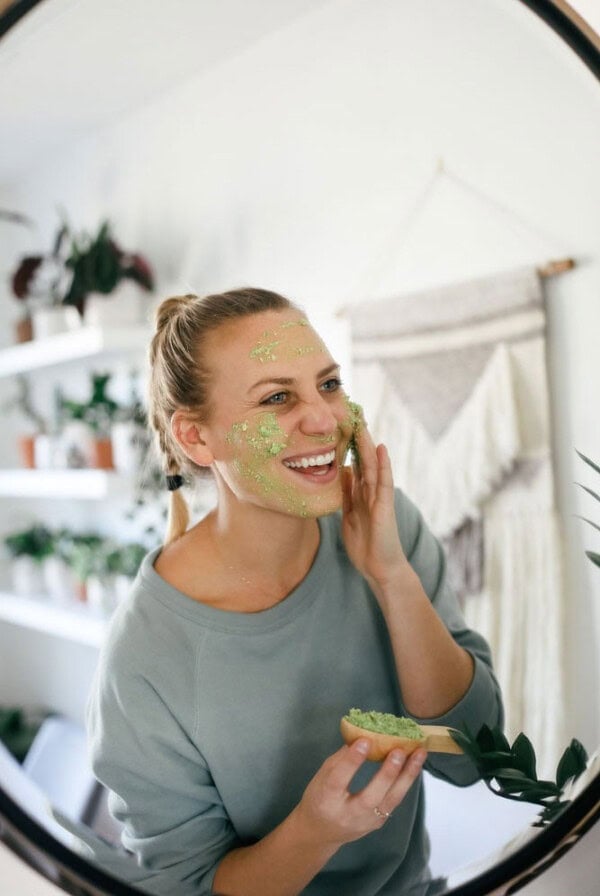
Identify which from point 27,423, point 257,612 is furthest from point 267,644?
point 27,423

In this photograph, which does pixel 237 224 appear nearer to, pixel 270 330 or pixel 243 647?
pixel 270 330

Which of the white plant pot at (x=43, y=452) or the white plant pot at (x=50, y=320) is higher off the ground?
the white plant pot at (x=50, y=320)

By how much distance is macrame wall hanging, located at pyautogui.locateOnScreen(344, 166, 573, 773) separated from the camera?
529 millimetres

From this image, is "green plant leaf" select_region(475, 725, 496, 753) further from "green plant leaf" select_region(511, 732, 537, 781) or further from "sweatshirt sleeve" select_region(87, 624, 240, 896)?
"sweatshirt sleeve" select_region(87, 624, 240, 896)

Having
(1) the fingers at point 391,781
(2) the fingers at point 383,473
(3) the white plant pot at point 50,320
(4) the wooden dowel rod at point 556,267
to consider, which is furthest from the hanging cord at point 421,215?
(1) the fingers at point 391,781

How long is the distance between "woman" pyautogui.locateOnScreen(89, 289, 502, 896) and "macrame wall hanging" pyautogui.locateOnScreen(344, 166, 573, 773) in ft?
0.10

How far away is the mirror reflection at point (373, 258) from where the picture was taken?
529mm

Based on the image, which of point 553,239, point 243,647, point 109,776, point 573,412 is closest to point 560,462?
point 573,412

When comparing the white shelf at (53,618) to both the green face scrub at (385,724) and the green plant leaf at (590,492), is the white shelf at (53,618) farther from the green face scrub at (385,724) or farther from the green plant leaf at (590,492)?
the green plant leaf at (590,492)

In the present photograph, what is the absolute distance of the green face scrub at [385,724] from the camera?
0.49m

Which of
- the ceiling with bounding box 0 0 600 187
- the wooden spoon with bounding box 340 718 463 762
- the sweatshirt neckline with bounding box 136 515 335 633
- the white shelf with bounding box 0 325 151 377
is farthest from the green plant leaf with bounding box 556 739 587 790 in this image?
the ceiling with bounding box 0 0 600 187

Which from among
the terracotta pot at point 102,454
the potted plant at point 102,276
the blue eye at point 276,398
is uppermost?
the potted plant at point 102,276

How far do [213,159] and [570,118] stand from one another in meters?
0.26

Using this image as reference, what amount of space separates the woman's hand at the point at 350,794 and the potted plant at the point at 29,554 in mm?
248
